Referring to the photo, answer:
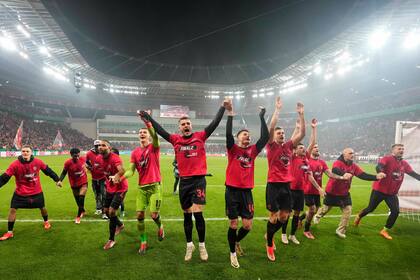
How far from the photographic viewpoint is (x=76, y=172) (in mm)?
6973

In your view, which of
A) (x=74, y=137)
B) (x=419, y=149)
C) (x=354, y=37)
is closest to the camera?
(x=419, y=149)

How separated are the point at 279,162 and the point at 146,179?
2724mm

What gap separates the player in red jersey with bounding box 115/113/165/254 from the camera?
495cm

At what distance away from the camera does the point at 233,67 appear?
167ft

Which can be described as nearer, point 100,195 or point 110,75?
→ point 100,195

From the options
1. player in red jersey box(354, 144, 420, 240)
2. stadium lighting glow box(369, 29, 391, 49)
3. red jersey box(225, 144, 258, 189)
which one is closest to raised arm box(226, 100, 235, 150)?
red jersey box(225, 144, 258, 189)

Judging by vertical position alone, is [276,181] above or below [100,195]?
above

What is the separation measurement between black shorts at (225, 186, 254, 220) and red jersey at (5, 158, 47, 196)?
4.75m

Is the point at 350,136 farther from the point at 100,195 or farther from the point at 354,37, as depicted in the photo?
the point at 100,195

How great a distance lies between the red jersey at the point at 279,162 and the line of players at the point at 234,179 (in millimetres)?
20

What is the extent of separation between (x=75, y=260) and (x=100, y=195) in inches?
125

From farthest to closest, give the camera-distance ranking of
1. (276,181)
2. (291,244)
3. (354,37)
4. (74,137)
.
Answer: (74,137), (354,37), (291,244), (276,181)

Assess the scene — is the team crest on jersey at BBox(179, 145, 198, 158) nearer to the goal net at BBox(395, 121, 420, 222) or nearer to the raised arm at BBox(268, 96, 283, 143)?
the raised arm at BBox(268, 96, 283, 143)

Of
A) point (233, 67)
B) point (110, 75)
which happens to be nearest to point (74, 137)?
point (110, 75)
